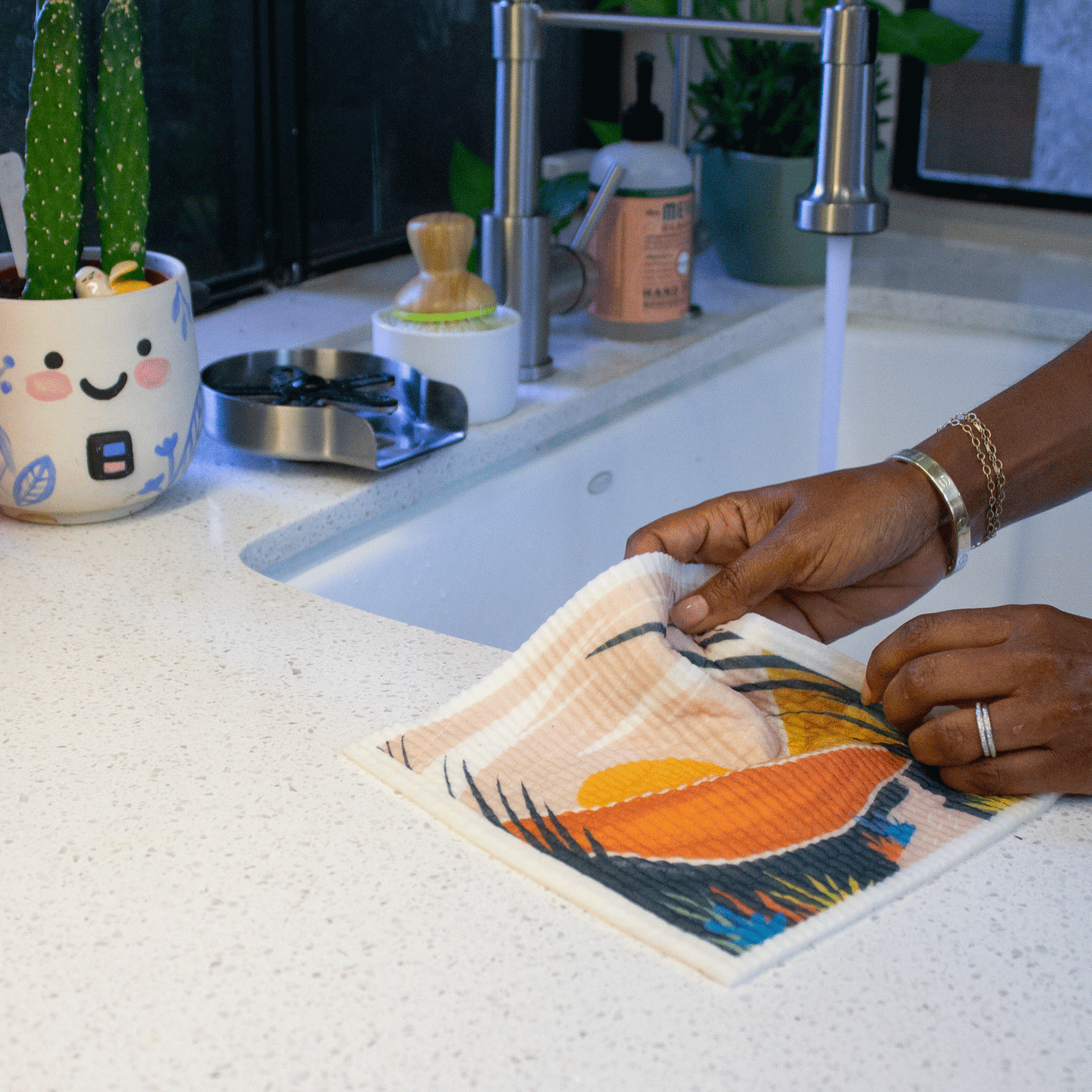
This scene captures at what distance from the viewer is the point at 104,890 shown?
0.41 metres

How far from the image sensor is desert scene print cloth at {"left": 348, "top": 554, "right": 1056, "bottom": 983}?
0.41 metres

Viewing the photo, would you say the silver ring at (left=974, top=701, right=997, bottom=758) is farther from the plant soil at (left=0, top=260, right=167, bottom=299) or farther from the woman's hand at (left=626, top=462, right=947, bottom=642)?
the plant soil at (left=0, top=260, right=167, bottom=299)

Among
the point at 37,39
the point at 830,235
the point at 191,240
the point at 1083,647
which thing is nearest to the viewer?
the point at 1083,647

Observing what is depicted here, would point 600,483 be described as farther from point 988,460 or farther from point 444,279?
point 988,460

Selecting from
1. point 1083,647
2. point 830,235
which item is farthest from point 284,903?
point 830,235

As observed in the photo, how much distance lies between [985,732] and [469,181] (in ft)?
2.59

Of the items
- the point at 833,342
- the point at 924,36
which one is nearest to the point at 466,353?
the point at 833,342

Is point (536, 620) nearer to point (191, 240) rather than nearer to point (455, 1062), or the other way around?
point (191, 240)

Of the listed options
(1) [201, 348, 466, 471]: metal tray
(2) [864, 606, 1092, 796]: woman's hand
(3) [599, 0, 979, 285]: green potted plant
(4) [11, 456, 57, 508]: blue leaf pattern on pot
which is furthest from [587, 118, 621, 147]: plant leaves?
(2) [864, 606, 1092, 796]: woman's hand

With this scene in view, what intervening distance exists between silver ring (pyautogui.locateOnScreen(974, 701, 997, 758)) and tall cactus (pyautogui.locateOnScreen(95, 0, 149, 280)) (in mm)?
472

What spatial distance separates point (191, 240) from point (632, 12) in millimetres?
531

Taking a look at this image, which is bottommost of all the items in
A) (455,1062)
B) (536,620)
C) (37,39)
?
(536,620)

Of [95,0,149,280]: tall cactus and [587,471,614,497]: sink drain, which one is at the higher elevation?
[95,0,149,280]: tall cactus

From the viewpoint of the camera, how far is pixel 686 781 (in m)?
0.47
